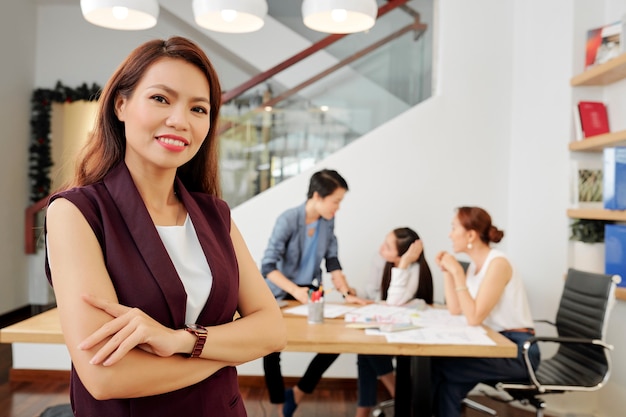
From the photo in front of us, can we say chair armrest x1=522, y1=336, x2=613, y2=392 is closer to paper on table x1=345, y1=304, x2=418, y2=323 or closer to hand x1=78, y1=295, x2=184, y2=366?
paper on table x1=345, y1=304, x2=418, y2=323

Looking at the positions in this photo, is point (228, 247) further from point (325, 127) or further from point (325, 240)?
point (325, 127)

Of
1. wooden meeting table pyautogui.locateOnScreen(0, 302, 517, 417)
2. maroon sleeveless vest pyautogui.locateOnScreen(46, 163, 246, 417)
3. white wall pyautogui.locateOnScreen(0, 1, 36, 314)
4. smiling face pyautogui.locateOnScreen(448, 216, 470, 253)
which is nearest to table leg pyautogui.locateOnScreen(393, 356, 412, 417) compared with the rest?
wooden meeting table pyautogui.locateOnScreen(0, 302, 517, 417)

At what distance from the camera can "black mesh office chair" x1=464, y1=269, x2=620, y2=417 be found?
3.26 m

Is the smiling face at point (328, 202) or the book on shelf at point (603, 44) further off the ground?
the book on shelf at point (603, 44)

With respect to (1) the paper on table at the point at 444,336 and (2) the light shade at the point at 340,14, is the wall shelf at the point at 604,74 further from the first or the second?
(1) the paper on table at the point at 444,336

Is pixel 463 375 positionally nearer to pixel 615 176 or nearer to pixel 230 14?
pixel 615 176

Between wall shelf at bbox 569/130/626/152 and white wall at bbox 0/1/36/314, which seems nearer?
wall shelf at bbox 569/130/626/152

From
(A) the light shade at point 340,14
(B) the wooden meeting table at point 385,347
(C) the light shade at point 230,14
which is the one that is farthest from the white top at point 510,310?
(C) the light shade at point 230,14

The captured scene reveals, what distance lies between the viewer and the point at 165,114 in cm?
131

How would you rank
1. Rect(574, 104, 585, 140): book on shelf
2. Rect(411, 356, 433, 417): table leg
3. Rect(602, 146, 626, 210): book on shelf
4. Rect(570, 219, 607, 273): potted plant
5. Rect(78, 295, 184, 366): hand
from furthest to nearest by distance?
1. Rect(574, 104, 585, 140): book on shelf
2. Rect(570, 219, 607, 273): potted plant
3. Rect(602, 146, 626, 210): book on shelf
4. Rect(411, 356, 433, 417): table leg
5. Rect(78, 295, 184, 366): hand

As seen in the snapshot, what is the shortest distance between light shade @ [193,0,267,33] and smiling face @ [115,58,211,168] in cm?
202

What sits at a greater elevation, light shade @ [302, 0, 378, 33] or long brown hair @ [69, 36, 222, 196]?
light shade @ [302, 0, 378, 33]

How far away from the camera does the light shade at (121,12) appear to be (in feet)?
10.7

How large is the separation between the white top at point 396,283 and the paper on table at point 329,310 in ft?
1.01
